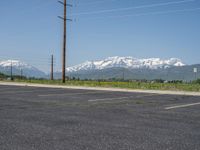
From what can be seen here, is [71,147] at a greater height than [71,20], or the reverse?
[71,20]

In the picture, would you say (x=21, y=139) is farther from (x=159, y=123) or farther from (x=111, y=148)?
(x=159, y=123)

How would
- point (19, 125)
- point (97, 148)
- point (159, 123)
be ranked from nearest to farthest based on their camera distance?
point (97, 148), point (19, 125), point (159, 123)

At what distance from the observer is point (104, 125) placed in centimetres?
726

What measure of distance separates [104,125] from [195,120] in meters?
2.66

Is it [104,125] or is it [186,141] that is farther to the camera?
[104,125]

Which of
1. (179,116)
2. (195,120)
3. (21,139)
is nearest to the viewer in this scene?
(21,139)

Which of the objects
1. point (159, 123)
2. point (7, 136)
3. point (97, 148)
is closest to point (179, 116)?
point (159, 123)

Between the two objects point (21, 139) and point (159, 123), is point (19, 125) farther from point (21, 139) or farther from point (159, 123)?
point (159, 123)

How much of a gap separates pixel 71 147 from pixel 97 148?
1.40 ft

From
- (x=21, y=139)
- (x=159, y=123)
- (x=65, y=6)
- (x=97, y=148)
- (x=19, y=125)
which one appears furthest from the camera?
(x=65, y=6)

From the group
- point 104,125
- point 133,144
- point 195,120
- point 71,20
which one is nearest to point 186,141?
point 133,144

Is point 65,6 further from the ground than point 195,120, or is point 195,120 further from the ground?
point 65,6

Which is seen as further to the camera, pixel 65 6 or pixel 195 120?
pixel 65 6

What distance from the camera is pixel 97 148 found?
205 inches
